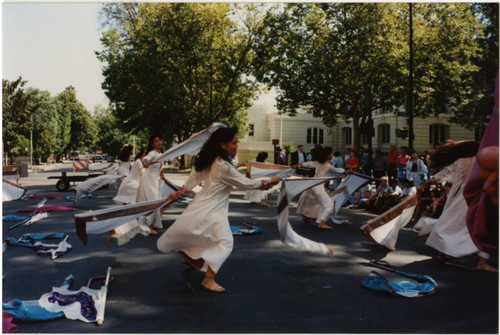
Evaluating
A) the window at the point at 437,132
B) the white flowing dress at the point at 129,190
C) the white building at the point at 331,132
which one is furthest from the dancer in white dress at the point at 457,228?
the window at the point at 437,132

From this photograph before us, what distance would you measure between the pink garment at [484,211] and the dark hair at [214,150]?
387 centimetres

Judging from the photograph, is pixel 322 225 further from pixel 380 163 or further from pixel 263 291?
pixel 380 163

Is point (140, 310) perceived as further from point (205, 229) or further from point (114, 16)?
point (114, 16)

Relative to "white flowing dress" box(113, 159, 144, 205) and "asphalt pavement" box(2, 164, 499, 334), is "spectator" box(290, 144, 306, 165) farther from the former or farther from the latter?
"asphalt pavement" box(2, 164, 499, 334)

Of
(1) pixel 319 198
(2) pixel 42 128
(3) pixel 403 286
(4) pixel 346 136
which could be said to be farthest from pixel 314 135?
(3) pixel 403 286

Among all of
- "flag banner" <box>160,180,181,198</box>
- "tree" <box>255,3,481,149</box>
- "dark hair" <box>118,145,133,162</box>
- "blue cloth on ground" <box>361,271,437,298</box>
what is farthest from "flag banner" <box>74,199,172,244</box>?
"tree" <box>255,3,481,149</box>

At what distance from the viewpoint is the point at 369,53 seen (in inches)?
1121

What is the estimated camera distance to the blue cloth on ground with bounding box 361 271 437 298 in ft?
17.8

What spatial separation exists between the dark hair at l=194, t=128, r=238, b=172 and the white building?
97.9ft

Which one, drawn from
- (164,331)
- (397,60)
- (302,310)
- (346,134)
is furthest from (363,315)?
(346,134)

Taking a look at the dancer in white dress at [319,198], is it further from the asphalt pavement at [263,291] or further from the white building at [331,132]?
the white building at [331,132]

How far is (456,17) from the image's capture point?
2808 centimetres

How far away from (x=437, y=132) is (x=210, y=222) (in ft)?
145

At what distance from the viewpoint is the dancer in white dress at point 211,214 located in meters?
5.75
